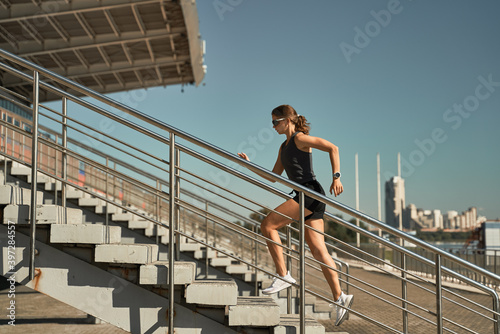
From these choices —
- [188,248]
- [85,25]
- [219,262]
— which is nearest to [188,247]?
[188,248]

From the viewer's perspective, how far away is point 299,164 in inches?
163

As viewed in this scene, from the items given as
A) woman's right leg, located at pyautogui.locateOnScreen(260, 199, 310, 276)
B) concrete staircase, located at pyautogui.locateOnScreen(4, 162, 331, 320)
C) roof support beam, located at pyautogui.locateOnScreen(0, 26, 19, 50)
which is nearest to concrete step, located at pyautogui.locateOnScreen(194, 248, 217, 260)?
concrete staircase, located at pyautogui.locateOnScreen(4, 162, 331, 320)

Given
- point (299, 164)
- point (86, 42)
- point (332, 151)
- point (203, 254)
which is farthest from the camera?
point (86, 42)

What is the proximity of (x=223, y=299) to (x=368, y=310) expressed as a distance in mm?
8868

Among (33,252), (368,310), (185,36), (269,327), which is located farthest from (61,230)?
(185,36)

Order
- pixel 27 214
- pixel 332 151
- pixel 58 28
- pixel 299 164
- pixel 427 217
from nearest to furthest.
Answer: pixel 27 214 < pixel 332 151 < pixel 299 164 < pixel 58 28 < pixel 427 217

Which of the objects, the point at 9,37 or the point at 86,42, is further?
the point at 86,42

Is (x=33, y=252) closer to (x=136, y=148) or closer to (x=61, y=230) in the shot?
(x=61, y=230)

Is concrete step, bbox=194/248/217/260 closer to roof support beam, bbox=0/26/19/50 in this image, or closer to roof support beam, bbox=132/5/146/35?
roof support beam, bbox=132/5/146/35

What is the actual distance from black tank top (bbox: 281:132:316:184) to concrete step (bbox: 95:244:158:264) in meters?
1.33

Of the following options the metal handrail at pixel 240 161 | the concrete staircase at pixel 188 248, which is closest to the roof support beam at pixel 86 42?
the concrete staircase at pixel 188 248

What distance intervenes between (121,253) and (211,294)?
0.75 meters

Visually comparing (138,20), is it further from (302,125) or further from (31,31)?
(302,125)

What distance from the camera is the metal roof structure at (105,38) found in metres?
17.5
